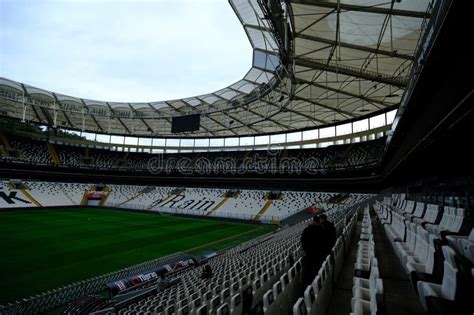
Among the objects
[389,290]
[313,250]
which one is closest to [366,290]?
[389,290]

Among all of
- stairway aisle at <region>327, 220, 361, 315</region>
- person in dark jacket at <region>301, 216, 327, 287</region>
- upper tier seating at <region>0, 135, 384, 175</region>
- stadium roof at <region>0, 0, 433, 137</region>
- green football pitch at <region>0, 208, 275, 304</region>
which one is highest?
stadium roof at <region>0, 0, 433, 137</region>

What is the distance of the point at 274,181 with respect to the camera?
39906mm

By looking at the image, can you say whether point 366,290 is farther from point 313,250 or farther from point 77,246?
point 77,246

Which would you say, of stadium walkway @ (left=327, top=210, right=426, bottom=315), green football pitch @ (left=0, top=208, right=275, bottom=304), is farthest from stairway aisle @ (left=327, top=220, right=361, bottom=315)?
green football pitch @ (left=0, top=208, right=275, bottom=304)

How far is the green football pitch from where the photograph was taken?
36.8 feet

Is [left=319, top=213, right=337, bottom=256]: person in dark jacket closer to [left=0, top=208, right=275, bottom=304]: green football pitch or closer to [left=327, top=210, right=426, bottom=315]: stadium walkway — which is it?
[left=327, top=210, right=426, bottom=315]: stadium walkway

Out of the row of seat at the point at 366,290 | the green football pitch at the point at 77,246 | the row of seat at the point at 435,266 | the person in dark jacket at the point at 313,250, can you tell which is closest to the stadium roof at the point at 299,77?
the row of seat at the point at 435,266

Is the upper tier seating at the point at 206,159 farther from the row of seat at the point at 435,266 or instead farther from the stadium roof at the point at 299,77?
the row of seat at the point at 435,266

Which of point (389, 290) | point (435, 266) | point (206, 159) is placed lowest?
point (389, 290)

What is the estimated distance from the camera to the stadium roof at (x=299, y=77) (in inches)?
519

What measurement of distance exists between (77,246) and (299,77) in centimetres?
1914

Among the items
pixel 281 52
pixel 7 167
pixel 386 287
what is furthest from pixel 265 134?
pixel 386 287

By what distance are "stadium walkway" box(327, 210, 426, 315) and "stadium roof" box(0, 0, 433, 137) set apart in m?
8.30

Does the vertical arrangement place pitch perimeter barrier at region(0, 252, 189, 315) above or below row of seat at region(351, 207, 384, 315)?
below
